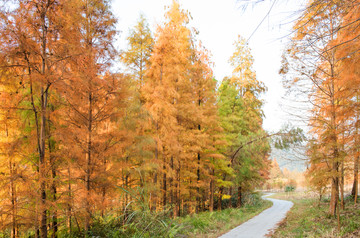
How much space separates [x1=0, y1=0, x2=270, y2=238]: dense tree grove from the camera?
499 cm

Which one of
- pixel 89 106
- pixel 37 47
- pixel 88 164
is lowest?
pixel 88 164

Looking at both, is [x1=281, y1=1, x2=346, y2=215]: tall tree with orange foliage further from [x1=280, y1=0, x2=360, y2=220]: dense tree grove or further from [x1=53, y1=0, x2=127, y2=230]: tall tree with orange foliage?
[x1=53, y1=0, x2=127, y2=230]: tall tree with orange foliage

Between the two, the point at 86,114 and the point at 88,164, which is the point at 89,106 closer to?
the point at 86,114

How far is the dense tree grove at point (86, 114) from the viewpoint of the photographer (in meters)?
4.99

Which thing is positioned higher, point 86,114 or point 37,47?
point 37,47

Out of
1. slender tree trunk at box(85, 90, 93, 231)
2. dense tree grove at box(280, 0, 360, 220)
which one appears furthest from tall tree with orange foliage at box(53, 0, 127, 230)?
dense tree grove at box(280, 0, 360, 220)

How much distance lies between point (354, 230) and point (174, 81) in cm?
926

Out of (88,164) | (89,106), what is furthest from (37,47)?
(88,164)

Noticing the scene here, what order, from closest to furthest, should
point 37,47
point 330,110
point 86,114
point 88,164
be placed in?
point 37,47
point 88,164
point 86,114
point 330,110

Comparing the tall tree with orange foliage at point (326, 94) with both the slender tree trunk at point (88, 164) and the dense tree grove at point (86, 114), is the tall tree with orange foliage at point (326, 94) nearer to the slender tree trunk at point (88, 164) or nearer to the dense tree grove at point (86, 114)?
the dense tree grove at point (86, 114)

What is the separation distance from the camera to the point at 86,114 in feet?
22.1

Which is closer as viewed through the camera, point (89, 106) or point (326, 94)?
point (89, 106)

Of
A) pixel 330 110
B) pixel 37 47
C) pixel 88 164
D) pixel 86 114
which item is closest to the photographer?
pixel 37 47

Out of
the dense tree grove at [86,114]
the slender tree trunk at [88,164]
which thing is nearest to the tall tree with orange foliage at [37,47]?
the dense tree grove at [86,114]
